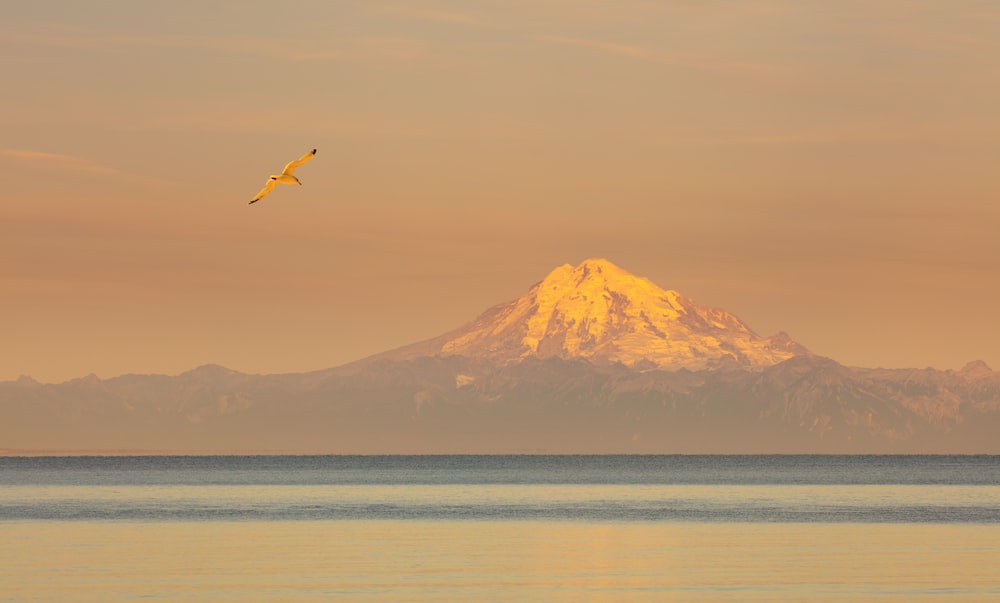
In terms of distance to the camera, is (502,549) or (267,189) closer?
(267,189)

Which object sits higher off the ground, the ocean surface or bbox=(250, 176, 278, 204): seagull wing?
bbox=(250, 176, 278, 204): seagull wing

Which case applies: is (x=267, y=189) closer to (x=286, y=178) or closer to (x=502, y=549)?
(x=286, y=178)

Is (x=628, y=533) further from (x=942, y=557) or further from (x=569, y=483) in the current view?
(x=569, y=483)

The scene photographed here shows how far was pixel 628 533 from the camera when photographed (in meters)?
81.1

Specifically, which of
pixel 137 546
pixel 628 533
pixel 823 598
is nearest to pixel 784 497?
pixel 628 533

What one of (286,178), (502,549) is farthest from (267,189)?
(502,549)

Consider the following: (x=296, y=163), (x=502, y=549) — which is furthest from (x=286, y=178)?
(x=502, y=549)

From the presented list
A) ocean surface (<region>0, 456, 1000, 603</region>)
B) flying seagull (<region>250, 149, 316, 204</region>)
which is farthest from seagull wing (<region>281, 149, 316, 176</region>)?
ocean surface (<region>0, 456, 1000, 603</region>)

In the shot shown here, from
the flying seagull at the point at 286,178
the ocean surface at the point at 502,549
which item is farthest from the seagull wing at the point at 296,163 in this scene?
the ocean surface at the point at 502,549

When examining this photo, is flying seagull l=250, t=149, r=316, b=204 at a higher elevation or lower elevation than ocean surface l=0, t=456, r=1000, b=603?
higher

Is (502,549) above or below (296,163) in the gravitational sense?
below

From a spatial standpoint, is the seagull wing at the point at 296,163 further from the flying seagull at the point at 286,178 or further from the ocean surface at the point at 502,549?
the ocean surface at the point at 502,549

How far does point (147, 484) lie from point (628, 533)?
100534 mm

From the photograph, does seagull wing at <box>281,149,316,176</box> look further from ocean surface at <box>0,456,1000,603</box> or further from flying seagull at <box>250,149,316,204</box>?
ocean surface at <box>0,456,1000,603</box>
